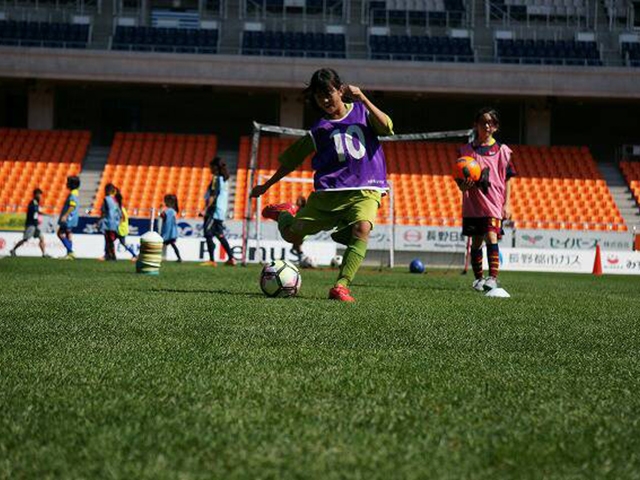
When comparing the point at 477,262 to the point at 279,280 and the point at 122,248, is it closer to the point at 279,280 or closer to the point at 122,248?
the point at 279,280

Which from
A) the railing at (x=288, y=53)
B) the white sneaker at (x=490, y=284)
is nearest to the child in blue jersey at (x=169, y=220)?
the white sneaker at (x=490, y=284)

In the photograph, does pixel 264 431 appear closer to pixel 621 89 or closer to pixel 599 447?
pixel 599 447

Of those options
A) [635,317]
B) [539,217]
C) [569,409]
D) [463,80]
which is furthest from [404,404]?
[463,80]

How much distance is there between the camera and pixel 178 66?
31.4 metres

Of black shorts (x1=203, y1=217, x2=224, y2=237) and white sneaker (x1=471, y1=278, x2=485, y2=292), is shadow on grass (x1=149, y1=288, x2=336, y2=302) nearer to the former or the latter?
white sneaker (x1=471, y1=278, x2=485, y2=292)

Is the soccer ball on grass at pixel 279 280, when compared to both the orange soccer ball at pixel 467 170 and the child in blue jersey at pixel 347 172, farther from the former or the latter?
the orange soccer ball at pixel 467 170

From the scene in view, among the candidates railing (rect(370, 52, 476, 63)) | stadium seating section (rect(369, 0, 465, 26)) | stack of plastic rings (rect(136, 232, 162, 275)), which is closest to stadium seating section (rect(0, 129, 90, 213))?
railing (rect(370, 52, 476, 63))

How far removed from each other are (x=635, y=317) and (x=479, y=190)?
3.49 meters

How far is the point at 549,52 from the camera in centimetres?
3328

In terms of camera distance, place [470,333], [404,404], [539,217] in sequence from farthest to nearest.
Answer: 1. [539,217]
2. [470,333]
3. [404,404]

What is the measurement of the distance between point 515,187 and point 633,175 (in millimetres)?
4823

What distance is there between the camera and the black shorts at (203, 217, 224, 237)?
58.5ft

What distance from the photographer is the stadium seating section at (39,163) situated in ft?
96.5

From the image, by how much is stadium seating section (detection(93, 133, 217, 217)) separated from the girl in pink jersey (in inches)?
752
